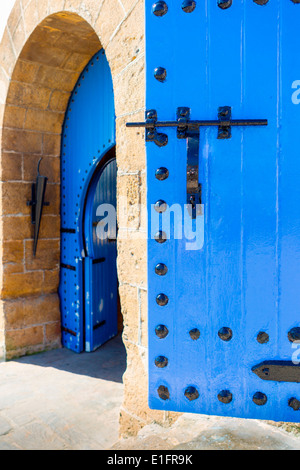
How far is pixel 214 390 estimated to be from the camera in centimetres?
155

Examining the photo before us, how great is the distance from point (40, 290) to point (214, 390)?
305 cm

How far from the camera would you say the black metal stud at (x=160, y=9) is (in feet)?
5.00

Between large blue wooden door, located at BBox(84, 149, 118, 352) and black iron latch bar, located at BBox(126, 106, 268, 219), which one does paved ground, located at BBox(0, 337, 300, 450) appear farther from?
black iron latch bar, located at BBox(126, 106, 268, 219)

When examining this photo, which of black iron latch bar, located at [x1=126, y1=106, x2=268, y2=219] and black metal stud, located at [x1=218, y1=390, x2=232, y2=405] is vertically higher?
black iron latch bar, located at [x1=126, y1=106, x2=268, y2=219]

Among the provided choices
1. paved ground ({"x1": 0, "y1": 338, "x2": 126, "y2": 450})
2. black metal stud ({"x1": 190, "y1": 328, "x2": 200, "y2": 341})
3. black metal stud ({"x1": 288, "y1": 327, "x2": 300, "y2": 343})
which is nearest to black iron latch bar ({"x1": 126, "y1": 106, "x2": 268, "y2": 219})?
black metal stud ({"x1": 190, "y1": 328, "x2": 200, "y2": 341})

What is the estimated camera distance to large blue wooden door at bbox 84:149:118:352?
4.06 m

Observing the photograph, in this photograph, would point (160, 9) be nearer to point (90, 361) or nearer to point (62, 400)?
point (62, 400)

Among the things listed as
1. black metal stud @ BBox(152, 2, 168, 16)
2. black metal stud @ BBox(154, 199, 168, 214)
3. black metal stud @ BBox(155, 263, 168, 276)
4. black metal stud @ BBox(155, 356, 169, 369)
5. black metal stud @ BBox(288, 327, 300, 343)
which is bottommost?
black metal stud @ BBox(155, 356, 169, 369)

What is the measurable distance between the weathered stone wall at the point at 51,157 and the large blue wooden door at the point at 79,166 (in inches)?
4.0

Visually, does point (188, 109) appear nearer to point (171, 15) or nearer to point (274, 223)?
point (171, 15)

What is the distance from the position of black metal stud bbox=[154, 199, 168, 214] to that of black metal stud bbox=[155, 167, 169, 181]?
0.31ft

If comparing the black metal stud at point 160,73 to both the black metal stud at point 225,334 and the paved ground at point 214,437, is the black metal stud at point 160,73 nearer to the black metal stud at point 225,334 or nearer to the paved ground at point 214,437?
the black metal stud at point 225,334

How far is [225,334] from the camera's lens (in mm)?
1518

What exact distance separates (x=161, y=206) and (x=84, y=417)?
2.00m
